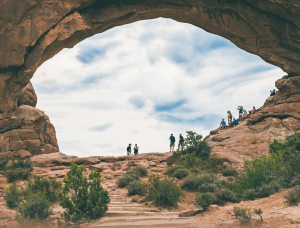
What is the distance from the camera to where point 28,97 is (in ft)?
66.2

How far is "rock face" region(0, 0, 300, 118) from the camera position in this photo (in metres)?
14.0

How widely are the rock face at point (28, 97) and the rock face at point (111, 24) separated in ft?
10.3

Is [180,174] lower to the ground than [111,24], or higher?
lower

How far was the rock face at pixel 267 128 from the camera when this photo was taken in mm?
19688

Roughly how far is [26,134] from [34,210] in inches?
515

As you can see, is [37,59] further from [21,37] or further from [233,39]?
[233,39]

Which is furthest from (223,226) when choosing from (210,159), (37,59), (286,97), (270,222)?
(286,97)

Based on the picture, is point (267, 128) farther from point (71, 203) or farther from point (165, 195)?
point (71, 203)

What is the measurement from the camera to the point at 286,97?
71.6 ft

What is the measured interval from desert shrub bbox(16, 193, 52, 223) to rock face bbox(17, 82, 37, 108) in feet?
49.5

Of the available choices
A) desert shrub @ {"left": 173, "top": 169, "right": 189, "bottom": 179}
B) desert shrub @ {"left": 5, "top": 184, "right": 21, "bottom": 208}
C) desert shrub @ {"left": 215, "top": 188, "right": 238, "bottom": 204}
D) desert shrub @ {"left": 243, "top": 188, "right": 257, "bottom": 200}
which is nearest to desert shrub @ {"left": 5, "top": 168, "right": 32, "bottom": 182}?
desert shrub @ {"left": 5, "top": 184, "right": 21, "bottom": 208}

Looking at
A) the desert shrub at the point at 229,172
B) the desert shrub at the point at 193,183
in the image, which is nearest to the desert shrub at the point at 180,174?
the desert shrub at the point at 193,183

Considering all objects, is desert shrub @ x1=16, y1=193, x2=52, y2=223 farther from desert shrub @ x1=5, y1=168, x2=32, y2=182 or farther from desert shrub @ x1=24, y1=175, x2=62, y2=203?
desert shrub @ x1=5, y1=168, x2=32, y2=182

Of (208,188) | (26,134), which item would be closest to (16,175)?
(26,134)
